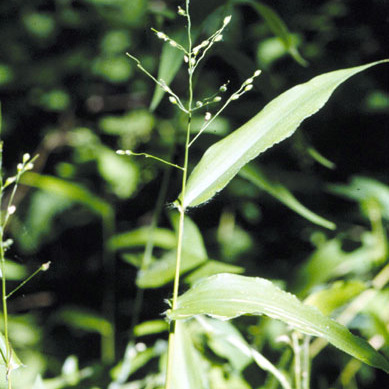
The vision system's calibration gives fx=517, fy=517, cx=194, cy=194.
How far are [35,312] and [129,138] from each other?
586 mm

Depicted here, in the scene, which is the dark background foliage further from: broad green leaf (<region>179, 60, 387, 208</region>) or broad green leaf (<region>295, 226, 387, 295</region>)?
broad green leaf (<region>179, 60, 387, 208</region>)

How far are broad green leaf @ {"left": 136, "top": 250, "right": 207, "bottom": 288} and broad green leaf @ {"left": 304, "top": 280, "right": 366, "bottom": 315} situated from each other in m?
0.17

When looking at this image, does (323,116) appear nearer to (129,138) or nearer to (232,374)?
(129,138)

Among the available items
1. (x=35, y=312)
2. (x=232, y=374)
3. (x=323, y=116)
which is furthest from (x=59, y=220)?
(x=232, y=374)

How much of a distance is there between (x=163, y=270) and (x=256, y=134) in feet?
1.37

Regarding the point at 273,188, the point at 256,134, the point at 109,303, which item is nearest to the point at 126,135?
the point at 109,303

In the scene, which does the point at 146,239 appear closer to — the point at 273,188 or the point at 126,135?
the point at 273,188

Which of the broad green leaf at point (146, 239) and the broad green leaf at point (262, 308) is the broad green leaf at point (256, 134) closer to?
the broad green leaf at point (262, 308)

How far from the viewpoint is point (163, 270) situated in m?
0.86

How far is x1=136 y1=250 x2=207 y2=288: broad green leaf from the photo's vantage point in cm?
79

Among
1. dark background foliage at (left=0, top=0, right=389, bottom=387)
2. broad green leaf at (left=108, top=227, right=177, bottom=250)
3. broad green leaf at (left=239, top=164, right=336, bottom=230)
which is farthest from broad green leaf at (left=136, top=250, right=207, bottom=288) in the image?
dark background foliage at (left=0, top=0, right=389, bottom=387)

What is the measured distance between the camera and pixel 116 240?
3.40 feet

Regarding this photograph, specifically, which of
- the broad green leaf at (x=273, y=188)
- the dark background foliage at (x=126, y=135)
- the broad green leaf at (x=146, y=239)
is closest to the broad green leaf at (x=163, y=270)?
the broad green leaf at (x=146, y=239)

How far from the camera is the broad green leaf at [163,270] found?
2.58 feet
